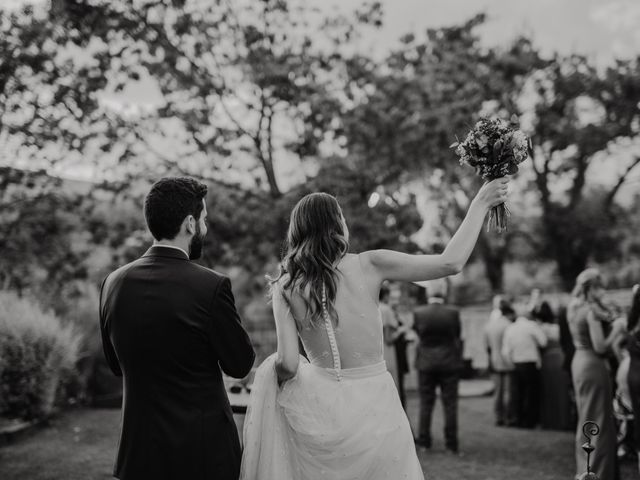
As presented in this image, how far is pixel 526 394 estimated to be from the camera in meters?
11.5

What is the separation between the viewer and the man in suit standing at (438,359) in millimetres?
9312

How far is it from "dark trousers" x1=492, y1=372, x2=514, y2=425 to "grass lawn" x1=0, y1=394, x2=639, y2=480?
0.24m

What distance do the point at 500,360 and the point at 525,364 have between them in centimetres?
59

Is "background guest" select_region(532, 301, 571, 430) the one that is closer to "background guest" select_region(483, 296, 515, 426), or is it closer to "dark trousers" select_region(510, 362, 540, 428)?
"dark trousers" select_region(510, 362, 540, 428)

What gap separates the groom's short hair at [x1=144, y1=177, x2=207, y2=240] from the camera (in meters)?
2.85

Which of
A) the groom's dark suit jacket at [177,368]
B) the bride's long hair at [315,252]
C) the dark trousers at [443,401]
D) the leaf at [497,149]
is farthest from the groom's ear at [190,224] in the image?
the dark trousers at [443,401]

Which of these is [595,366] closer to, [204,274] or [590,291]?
[590,291]

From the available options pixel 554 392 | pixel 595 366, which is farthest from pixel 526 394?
pixel 595 366

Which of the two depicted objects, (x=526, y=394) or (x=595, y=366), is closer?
(x=595, y=366)

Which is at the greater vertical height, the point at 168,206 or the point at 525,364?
the point at 168,206

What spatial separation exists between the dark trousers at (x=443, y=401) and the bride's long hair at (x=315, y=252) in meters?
6.46

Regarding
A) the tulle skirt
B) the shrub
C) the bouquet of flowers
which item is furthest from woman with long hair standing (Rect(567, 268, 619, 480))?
the shrub

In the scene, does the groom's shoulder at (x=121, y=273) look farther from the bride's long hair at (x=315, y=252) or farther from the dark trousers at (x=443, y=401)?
the dark trousers at (x=443, y=401)

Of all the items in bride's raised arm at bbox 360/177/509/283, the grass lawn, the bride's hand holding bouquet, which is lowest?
the grass lawn
